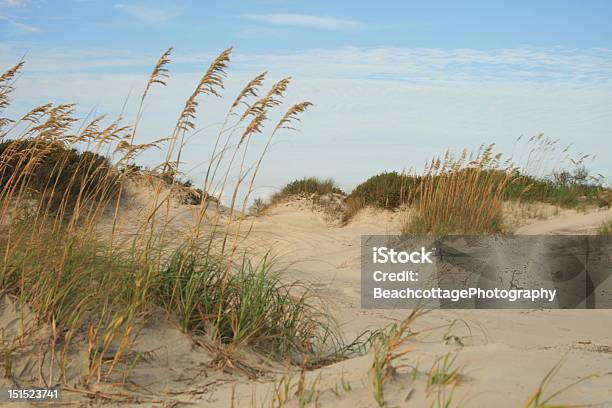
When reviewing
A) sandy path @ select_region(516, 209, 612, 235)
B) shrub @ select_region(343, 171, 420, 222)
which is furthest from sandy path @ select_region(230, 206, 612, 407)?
shrub @ select_region(343, 171, 420, 222)

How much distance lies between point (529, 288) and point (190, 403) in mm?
5916

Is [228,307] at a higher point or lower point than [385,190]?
lower

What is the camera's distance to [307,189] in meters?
16.1

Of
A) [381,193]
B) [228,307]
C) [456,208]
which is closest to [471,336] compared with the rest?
[228,307]

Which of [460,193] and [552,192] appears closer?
[460,193]

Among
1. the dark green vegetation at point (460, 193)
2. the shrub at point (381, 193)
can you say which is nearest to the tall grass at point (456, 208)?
the dark green vegetation at point (460, 193)

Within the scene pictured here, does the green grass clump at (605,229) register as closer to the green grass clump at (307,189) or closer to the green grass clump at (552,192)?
the green grass clump at (552,192)

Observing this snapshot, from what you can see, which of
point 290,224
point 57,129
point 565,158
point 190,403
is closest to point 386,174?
point 290,224

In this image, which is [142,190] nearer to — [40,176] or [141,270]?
[40,176]

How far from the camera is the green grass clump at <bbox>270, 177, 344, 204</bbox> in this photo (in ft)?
52.8

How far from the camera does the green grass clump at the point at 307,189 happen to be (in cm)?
1608

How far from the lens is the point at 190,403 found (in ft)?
11.2

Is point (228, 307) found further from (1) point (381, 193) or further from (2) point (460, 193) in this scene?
(1) point (381, 193)

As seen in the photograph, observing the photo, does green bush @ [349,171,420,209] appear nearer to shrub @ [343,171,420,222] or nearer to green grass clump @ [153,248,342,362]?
shrub @ [343,171,420,222]
